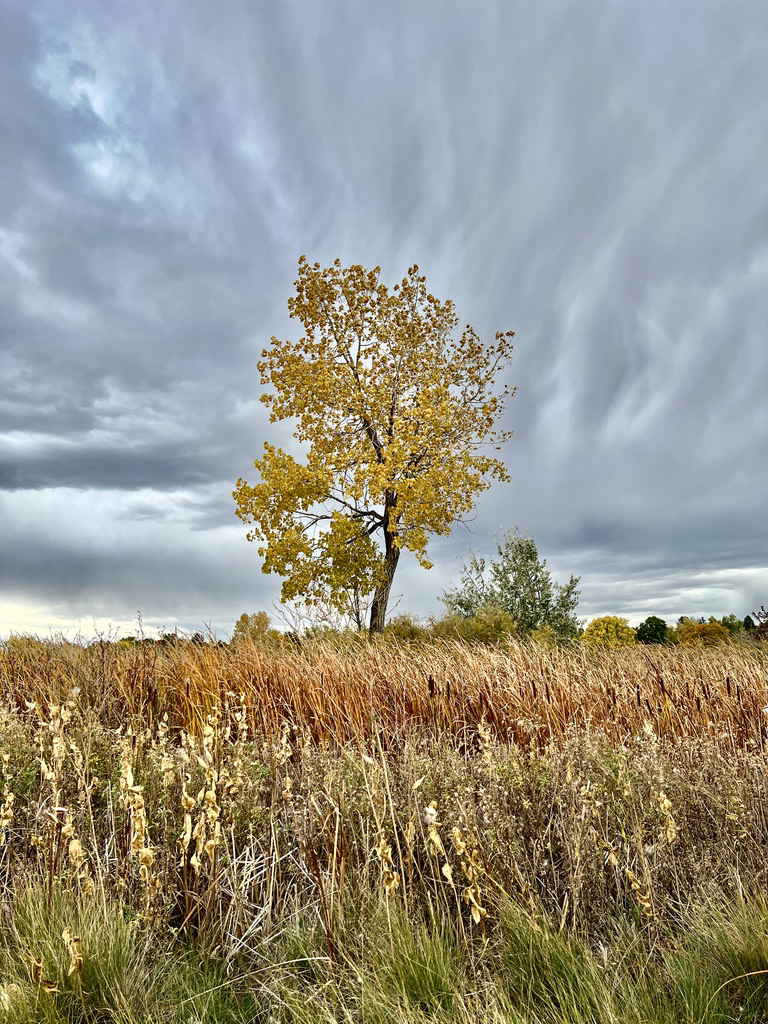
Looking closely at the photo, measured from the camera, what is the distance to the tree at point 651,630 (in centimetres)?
2183

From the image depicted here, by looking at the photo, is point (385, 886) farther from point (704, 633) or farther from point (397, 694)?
point (704, 633)

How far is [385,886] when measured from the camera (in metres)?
2.58

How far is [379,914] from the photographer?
291cm

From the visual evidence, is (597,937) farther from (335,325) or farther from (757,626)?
(757,626)

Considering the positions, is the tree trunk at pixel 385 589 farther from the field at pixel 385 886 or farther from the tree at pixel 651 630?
the field at pixel 385 886

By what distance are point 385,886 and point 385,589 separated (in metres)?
15.4

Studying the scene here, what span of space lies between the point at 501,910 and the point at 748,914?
98 centimetres

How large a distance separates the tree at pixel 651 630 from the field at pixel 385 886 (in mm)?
17284

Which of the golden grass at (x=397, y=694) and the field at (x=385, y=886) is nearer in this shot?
the field at (x=385, y=886)

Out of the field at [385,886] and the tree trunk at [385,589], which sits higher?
the tree trunk at [385,589]

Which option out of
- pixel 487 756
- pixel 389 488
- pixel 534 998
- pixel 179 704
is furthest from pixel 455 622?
pixel 534 998

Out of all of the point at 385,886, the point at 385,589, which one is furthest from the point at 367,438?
the point at 385,886

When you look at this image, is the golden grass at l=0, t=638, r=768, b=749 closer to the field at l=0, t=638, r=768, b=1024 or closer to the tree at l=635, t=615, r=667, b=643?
the field at l=0, t=638, r=768, b=1024

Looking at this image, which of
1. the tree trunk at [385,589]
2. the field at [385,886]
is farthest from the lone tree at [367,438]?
the field at [385,886]
